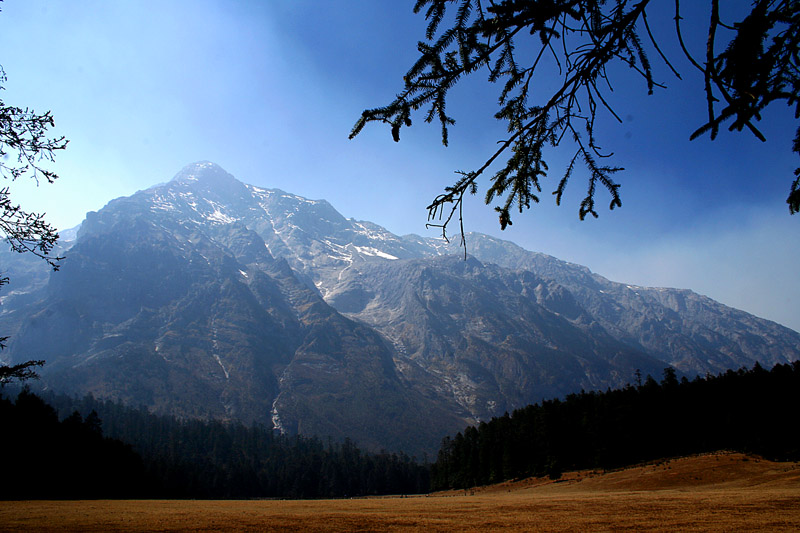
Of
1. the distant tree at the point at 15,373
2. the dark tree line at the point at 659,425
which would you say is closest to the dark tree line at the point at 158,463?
the distant tree at the point at 15,373

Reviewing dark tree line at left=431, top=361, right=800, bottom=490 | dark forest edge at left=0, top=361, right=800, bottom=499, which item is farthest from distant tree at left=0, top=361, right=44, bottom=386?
dark tree line at left=431, top=361, right=800, bottom=490

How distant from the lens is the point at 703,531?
43.1ft

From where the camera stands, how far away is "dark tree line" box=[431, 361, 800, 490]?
5638cm

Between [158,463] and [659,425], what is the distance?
305 ft

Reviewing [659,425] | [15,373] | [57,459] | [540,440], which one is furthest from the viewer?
[540,440]

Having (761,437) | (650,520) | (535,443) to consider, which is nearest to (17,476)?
(650,520)

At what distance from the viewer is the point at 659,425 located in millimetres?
63938

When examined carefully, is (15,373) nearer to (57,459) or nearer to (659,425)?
(57,459)

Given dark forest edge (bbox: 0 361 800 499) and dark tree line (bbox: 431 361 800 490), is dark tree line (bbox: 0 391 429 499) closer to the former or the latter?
dark forest edge (bbox: 0 361 800 499)

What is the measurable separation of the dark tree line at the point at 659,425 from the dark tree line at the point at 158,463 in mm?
52692

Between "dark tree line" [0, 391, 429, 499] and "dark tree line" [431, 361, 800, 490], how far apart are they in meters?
52.7

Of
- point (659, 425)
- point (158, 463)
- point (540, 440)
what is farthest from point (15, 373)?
point (158, 463)

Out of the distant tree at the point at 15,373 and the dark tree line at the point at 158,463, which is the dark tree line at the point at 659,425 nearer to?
the dark tree line at the point at 158,463

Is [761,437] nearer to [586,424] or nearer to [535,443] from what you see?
[586,424]
